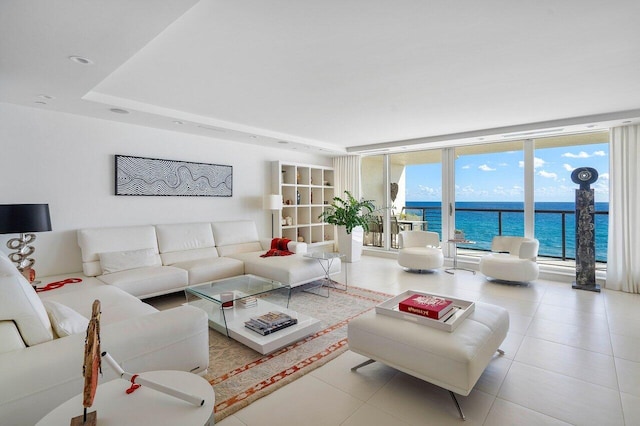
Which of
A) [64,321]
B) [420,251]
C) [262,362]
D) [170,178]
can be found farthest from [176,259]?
[420,251]

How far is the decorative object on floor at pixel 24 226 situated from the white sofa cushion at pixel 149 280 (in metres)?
0.71

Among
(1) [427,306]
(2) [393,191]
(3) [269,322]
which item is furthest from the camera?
(2) [393,191]

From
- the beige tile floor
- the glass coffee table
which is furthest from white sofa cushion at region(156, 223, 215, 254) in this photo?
the beige tile floor

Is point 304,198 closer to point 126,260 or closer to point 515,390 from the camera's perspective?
point 126,260

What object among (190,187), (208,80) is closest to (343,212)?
(190,187)

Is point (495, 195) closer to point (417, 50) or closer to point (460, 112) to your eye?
point (460, 112)

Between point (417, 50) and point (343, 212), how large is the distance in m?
4.29

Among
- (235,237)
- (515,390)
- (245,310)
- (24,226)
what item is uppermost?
(24,226)

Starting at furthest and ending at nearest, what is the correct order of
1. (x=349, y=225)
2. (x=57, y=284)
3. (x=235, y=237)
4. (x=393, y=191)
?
(x=393, y=191), (x=349, y=225), (x=235, y=237), (x=57, y=284)

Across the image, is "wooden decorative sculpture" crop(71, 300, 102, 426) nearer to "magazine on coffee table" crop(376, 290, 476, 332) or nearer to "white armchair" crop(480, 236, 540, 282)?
"magazine on coffee table" crop(376, 290, 476, 332)

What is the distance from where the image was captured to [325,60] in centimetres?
260

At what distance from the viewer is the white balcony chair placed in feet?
18.0

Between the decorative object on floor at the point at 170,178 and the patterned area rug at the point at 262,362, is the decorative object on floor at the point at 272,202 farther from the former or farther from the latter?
the patterned area rug at the point at 262,362

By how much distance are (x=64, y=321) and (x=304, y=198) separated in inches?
215
